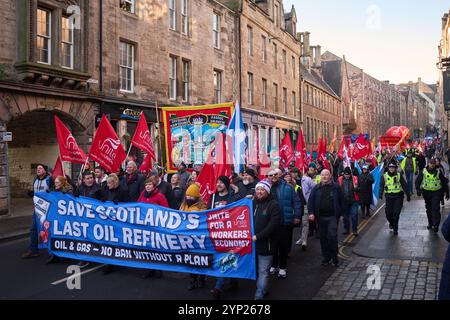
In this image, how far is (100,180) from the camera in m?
10.4

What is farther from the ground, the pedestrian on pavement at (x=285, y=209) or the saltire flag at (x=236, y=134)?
the saltire flag at (x=236, y=134)

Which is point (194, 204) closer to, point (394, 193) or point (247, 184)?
point (247, 184)

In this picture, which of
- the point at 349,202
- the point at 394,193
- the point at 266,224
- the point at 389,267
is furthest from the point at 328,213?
the point at 394,193

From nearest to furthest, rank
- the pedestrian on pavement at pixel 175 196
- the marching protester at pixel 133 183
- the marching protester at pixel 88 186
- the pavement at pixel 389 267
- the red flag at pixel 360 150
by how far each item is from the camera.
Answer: the pavement at pixel 389 267
the marching protester at pixel 88 186
the pedestrian on pavement at pixel 175 196
the marching protester at pixel 133 183
the red flag at pixel 360 150

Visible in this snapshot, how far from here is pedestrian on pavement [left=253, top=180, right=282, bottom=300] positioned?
18.5ft

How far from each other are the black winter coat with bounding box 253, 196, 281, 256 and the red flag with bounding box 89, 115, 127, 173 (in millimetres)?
4726

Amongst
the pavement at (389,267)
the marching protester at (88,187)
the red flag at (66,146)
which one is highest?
the red flag at (66,146)

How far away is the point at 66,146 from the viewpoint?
955 cm

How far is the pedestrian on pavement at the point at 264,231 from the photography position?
5652 millimetres

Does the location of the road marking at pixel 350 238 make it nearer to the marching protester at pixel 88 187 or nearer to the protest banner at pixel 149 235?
the protest banner at pixel 149 235

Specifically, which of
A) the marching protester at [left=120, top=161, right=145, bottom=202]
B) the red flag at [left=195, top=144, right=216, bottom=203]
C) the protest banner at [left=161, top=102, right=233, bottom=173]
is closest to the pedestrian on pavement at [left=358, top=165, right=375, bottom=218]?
the protest banner at [left=161, top=102, right=233, bottom=173]

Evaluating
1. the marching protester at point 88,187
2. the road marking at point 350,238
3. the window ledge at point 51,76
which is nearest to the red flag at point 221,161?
the marching protester at point 88,187
